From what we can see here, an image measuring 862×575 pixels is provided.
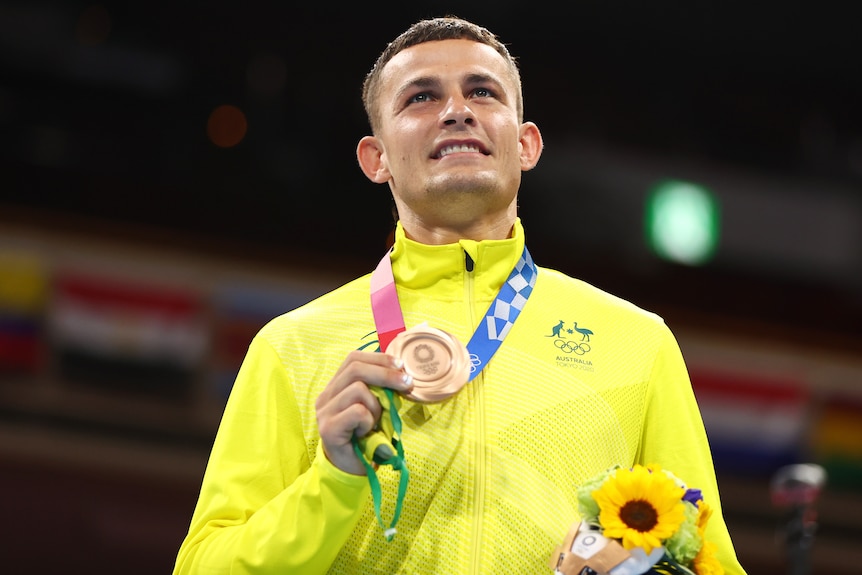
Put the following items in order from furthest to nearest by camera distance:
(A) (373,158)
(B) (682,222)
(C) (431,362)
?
1. (B) (682,222)
2. (A) (373,158)
3. (C) (431,362)

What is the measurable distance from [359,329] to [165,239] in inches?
143

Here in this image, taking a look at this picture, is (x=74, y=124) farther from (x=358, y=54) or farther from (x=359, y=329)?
(x=359, y=329)

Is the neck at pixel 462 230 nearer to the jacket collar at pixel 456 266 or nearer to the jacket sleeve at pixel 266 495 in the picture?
the jacket collar at pixel 456 266

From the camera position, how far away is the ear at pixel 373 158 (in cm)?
229

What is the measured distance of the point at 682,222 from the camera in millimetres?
6367

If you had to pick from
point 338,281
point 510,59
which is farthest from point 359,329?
point 338,281

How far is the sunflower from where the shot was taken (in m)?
1.59

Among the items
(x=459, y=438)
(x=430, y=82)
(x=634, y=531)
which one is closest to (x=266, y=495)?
(x=459, y=438)

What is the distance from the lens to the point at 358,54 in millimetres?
6227

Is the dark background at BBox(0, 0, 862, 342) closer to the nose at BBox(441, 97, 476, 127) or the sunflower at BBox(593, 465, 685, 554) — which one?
the nose at BBox(441, 97, 476, 127)

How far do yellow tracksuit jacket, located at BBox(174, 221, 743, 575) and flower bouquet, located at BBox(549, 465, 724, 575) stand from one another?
16 centimetres

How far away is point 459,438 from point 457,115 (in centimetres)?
58

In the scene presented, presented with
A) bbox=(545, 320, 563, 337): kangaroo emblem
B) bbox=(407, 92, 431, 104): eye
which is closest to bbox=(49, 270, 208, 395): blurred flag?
bbox=(407, 92, 431, 104): eye

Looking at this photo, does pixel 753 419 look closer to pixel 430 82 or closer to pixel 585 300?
pixel 585 300
